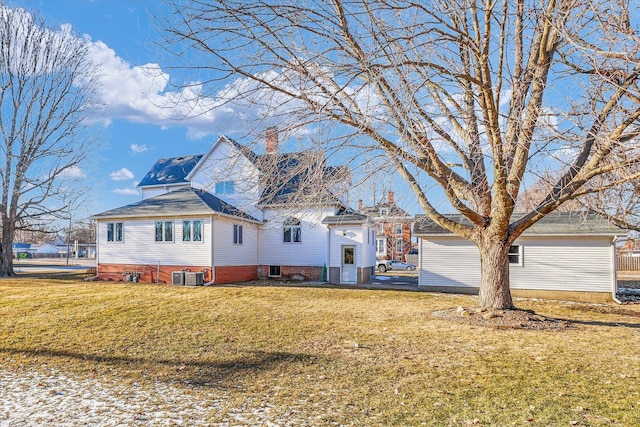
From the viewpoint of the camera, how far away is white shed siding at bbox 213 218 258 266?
1948cm

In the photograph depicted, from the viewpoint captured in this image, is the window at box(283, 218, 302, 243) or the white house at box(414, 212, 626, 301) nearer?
the white house at box(414, 212, 626, 301)

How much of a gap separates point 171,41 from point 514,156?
24.6 ft

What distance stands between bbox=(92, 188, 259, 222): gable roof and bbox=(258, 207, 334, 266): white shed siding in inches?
56.6

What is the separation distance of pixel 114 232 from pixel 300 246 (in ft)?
31.2

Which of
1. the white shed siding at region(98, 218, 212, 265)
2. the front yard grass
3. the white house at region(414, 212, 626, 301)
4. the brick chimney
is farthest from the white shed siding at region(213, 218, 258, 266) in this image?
the brick chimney

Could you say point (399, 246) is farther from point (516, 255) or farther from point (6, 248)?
point (6, 248)

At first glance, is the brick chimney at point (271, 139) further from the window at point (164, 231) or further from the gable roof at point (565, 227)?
the window at point (164, 231)

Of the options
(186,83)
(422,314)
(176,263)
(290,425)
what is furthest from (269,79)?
(176,263)

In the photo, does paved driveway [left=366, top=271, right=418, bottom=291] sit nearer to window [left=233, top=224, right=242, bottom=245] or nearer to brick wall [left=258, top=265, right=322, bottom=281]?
brick wall [left=258, top=265, right=322, bottom=281]

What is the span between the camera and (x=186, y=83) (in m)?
6.93

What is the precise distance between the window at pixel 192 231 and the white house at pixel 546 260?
9.85 m

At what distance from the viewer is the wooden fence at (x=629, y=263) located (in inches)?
1271

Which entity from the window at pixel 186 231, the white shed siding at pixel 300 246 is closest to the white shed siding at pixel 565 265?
the white shed siding at pixel 300 246

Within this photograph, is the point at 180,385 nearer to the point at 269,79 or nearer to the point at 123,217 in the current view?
the point at 269,79
